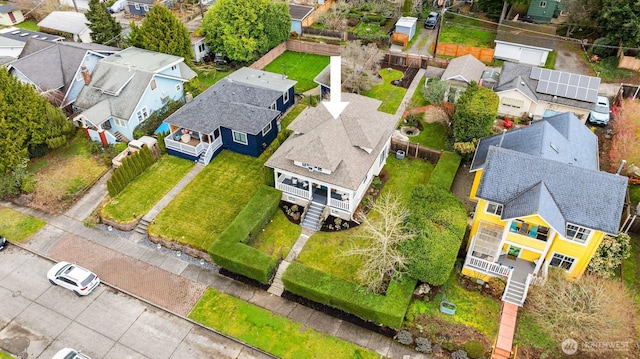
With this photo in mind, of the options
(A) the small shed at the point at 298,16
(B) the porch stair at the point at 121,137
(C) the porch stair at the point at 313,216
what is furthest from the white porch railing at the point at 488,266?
(A) the small shed at the point at 298,16

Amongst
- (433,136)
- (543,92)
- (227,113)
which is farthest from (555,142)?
(227,113)

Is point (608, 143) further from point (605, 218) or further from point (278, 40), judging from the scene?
point (278, 40)

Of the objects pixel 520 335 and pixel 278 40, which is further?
pixel 278 40

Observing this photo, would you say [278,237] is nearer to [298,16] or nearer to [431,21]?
[298,16]

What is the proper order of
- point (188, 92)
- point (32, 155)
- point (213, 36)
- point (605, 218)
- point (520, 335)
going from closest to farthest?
point (605, 218), point (520, 335), point (32, 155), point (188, 92), point (213, 36)

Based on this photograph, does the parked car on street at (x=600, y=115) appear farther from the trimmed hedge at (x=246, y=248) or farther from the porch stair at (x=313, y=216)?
the trimmed hedge at (x=246, y=248)

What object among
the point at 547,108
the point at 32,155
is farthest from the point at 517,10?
the point at 32,155
